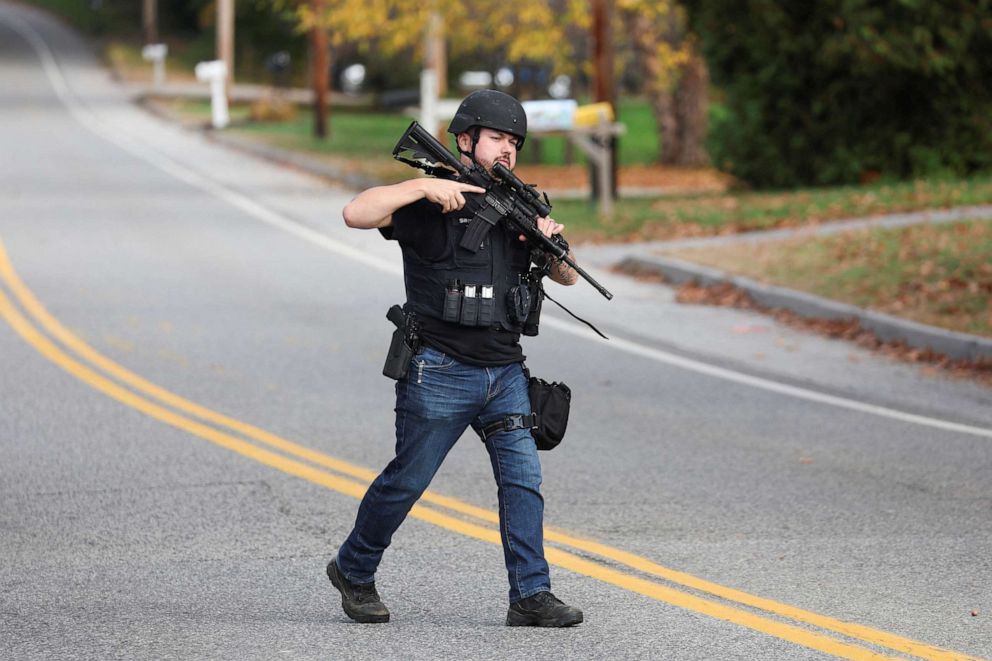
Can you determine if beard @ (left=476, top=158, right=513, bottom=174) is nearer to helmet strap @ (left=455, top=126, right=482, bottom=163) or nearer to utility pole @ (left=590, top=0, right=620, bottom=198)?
helmet strap @ (left=455, top=126, right=482, bottom=163)

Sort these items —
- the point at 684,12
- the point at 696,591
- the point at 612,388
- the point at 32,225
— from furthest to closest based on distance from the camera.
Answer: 1. the point at 684,12
2. the point at 32,225
3. the point at 612,388
4. the point at 696,591

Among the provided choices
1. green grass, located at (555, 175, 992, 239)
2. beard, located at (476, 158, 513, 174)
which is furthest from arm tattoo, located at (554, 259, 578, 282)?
green grass, located at (555, 175, 992, 239)

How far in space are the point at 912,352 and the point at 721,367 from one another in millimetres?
1553

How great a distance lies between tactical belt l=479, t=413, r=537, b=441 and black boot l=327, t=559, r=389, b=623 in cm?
71

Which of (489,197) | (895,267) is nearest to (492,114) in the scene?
(489,197)

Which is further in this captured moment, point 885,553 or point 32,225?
point 32,225

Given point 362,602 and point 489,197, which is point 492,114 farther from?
point 362,602

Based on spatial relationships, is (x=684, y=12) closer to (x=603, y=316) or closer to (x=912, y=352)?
(x=603, y=316)

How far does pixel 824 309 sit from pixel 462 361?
8525 mm

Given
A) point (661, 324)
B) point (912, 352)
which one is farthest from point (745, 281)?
point (912, 352)

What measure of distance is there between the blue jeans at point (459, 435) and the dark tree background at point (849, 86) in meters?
14.8

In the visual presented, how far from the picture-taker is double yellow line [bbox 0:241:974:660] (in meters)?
5.91

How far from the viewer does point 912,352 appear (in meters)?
12.5

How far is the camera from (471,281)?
227 inches
